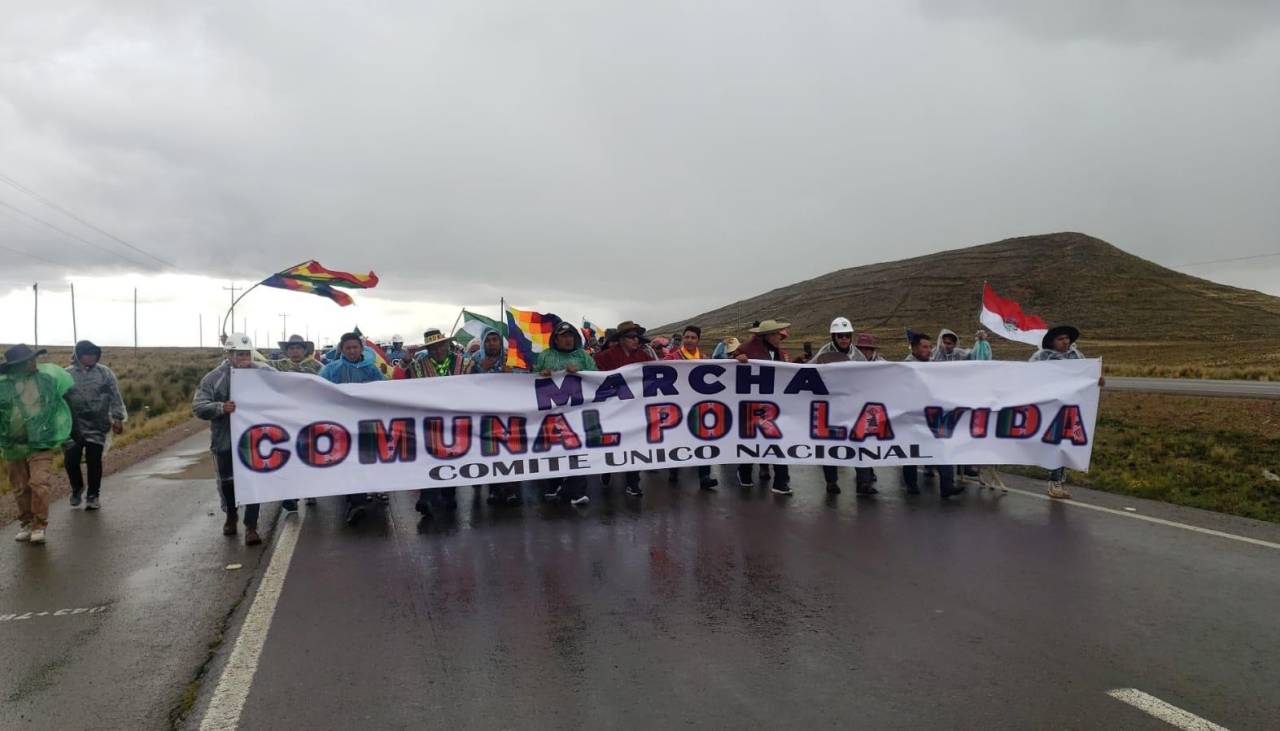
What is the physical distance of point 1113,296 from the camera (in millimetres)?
97000

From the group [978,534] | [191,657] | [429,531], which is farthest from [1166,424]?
[191,657]

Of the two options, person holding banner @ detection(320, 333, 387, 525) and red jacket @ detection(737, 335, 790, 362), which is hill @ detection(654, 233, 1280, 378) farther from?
person holding banner @ detection(320, 333, 387, 525)

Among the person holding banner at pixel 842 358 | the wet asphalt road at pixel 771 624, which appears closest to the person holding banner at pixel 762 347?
the person holding banner at pixel 842 358

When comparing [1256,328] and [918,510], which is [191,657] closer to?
[918,510]

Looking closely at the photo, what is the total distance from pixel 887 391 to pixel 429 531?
526 cm

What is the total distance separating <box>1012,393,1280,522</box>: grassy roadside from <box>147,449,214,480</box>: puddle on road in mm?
11575

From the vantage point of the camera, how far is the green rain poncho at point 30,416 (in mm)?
7250

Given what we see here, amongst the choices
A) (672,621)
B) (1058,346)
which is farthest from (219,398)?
(1058,346)

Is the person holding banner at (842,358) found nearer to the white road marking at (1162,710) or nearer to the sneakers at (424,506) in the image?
the sneakers at (424,506)

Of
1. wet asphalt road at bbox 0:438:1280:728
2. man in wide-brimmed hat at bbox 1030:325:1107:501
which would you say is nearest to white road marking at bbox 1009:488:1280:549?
wet asphalt road at bbox 0:438:1280:728

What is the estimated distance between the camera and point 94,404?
29.1 feet

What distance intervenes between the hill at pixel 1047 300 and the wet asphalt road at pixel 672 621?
52.3 m

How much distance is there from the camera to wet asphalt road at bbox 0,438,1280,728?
12.2 ft

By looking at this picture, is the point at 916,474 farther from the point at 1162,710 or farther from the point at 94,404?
the point at 94,404
